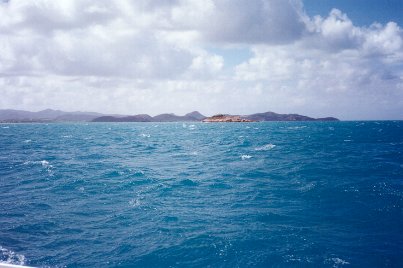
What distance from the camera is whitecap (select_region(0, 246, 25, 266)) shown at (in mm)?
11730

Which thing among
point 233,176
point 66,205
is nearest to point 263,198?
point 233,176

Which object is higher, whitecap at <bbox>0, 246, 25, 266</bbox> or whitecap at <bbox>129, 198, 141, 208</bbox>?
whitecap at <bbox>129, 198, 141, 208</bbox>

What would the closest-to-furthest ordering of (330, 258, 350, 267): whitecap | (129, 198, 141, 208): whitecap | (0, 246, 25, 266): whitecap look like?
(330, 258, 350, 267): whitecap
(0, 246, 25, 266): whitecap
(129, 198, 141, 208): whitecap

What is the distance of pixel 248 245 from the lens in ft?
42.6

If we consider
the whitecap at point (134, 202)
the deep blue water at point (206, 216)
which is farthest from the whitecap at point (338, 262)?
the whitecap at point (134, 202)

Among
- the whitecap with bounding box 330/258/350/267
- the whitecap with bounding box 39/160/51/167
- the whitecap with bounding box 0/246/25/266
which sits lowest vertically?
the whitecap with bounding box 0/246/25/266

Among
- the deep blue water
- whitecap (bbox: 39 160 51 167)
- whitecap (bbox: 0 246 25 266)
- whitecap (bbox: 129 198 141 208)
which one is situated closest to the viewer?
whitecap (bbox: 0 246 25 266)

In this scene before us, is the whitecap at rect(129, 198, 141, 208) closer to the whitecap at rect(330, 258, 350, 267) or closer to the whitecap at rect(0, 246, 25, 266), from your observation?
the whitecap at rect(0, 246, 25, 266)

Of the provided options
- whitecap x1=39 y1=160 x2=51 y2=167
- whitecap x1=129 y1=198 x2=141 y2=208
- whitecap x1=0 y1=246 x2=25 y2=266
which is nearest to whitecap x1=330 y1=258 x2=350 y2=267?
whitecap x1=129 y1=198 x2=141 y2=208

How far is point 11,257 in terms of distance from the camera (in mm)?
12125

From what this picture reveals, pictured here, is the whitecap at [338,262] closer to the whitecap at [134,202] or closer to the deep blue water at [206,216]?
the deep blue water at [206,216]

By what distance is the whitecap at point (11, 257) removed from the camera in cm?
1173

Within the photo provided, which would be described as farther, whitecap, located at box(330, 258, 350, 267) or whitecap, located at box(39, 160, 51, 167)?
whitecap, located at box(39, 160, 51, 167)

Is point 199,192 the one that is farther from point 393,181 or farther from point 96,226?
point 393,181
